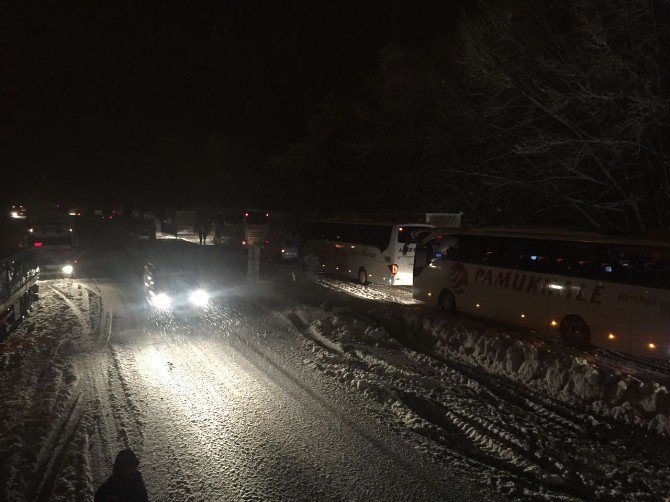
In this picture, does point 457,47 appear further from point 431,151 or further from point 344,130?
point 344,130

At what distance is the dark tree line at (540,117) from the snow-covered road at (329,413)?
7734mm

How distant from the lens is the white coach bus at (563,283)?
29.3ft

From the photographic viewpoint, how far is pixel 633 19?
13.1m

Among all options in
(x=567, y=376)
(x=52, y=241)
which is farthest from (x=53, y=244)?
(x=567, y=376)

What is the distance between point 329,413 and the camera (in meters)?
7.07

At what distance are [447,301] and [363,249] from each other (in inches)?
204

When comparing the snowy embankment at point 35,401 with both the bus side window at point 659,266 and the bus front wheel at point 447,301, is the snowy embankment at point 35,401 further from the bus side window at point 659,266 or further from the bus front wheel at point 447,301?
the bus front wheel at point 447,301

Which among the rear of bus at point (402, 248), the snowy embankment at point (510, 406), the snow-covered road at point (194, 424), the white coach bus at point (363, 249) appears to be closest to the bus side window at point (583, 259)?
the snowy embankment at point (510, 406)

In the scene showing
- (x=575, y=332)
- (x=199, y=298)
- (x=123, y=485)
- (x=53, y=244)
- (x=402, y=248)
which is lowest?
(x=199, y=298)

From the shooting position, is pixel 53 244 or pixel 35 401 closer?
pixel 35 401

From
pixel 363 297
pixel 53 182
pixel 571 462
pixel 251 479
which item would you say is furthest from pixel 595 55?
pixel 53 182

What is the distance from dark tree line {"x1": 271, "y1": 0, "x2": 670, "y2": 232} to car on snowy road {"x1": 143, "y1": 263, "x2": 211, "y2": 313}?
35.7 feet

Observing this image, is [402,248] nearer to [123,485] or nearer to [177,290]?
[177,290]

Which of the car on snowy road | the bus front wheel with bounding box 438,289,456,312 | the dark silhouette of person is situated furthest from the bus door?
the dark silhouette of person
